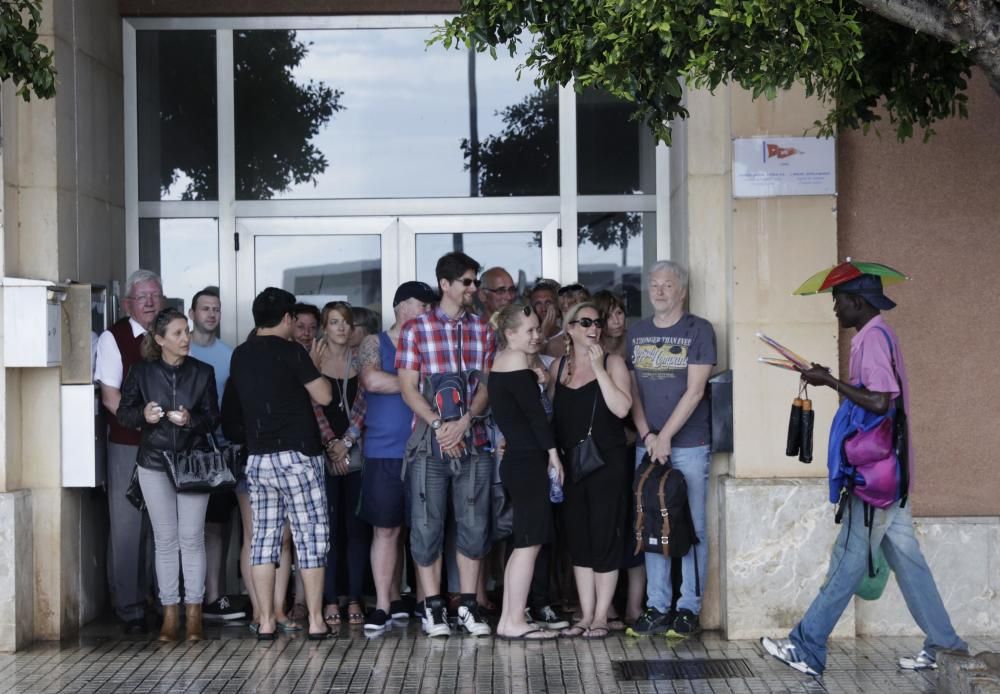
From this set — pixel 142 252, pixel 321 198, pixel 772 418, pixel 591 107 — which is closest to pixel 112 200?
pixel 142 252

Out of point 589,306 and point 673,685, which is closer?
point 673,685

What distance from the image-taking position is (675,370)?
802 cm

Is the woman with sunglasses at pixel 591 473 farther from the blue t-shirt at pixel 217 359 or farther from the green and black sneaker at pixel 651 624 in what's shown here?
the blue t-shirt at pixel 217 359

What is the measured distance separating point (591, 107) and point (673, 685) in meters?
4.60

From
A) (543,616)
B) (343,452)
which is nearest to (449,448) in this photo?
(343,452)

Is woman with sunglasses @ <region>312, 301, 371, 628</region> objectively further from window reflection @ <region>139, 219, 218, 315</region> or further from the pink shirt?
the pink shirt

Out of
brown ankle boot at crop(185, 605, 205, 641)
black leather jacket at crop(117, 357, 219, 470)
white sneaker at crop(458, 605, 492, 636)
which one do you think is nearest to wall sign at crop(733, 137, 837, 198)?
white sneaker at crop(458, 605, 492, 636)

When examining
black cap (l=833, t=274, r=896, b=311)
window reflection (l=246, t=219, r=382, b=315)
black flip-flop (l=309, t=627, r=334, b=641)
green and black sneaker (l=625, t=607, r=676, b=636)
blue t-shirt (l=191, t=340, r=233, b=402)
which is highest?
window reflection (l=246, t=219, r=382, b=315)

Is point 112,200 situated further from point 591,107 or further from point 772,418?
point 772,418

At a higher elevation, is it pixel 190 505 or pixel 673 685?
pixel 190 505

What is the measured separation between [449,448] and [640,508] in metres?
1.12

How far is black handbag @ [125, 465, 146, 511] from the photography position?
26.3 feet

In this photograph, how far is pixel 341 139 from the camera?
33.1 feet

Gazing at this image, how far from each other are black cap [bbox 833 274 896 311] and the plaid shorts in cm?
307
